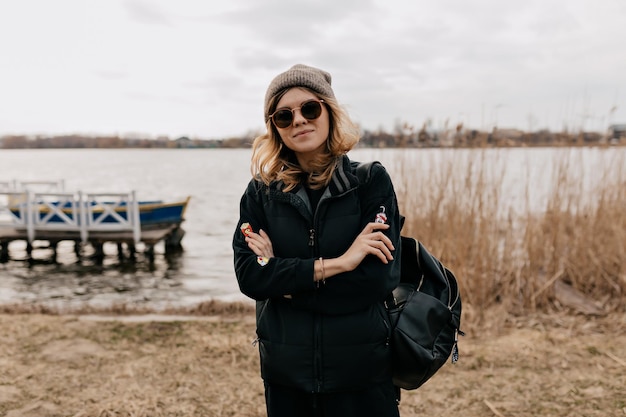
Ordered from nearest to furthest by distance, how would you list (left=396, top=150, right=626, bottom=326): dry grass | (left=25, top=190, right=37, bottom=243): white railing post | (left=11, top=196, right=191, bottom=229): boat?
1. (left=396, top=150, right=626, bottom=326): dry grass
2. (left=25, top=190, right=37, bottom=243): white railing post
3. (left=11, top=196, right=191, bottom=229): boat

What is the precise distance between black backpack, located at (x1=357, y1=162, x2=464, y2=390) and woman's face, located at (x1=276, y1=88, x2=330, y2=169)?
19cm

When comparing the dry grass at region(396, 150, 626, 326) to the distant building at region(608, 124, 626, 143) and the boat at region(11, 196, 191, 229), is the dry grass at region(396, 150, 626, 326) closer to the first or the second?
the distant building at region(608, 124, 626, 143)

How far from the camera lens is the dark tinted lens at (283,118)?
1822 millimetres

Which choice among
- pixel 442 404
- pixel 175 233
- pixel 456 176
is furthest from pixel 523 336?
pixel 175 233

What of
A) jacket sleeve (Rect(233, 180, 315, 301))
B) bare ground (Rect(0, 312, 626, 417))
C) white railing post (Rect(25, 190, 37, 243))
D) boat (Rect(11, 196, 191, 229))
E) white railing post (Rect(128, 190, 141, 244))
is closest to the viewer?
jacket sleeve (Rect(233, 180, 315, 301))

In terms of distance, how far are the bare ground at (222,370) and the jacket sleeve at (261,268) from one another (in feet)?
5.51

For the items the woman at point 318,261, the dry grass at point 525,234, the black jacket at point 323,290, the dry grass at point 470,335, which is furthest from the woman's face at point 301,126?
the dry grass at point 525,234

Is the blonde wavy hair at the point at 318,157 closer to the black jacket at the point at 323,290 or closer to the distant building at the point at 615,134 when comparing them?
the black jacket at the point at 323,290

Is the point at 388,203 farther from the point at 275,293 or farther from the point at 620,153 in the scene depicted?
the point at 620,153

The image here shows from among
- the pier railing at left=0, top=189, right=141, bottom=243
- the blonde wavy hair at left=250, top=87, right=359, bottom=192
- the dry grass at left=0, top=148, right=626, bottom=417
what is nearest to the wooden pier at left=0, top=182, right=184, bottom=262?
the pier railing at left=0, top=189, right=141, bottom=243

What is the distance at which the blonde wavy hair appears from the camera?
1.86 metres

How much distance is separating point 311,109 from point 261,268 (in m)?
0.57

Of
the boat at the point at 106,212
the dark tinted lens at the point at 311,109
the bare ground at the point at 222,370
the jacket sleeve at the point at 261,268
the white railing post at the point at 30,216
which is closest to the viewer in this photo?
the jacket sleeve at the point at 261,268

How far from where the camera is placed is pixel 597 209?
566 cm
